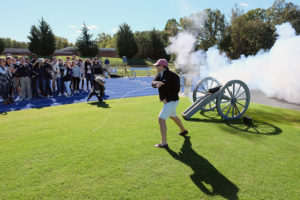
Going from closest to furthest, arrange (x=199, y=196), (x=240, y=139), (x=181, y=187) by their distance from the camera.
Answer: (x=199, y=196)
(x=181, y=187)
(x=240, y=139)

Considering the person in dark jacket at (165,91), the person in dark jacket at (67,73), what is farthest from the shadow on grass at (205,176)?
the person in dark jacket at (67,73)

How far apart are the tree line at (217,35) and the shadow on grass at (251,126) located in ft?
37.0

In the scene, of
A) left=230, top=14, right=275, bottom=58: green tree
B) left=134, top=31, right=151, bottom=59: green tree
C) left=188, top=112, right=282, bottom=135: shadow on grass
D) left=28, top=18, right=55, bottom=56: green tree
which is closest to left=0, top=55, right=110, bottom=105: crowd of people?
left=188, top=112, right=282, bottom=135: shadow on grass

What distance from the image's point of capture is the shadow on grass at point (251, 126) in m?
5.37

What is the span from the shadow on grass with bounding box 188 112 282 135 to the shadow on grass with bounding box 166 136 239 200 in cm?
218

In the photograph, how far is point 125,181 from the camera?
3162 mm

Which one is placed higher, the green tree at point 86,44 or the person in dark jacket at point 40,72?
the green tree at point 86,44

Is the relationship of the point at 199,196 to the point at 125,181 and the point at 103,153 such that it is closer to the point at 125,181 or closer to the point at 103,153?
the point at 125,181

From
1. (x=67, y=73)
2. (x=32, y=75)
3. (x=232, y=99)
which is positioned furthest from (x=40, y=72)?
(x=232, y=99)

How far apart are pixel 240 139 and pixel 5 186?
186 inches

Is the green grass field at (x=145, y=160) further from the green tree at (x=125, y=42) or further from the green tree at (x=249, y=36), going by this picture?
the green tree at (x=125, y=42)

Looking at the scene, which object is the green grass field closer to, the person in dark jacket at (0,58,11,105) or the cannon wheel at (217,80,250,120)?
the cannon wheel at (217,80,250,120)

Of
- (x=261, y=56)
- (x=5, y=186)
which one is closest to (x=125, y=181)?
(x=5, y=186)

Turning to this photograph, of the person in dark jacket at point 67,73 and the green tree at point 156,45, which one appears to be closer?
the person in dark jacket at point 67,73
